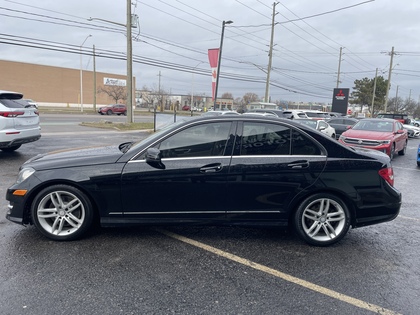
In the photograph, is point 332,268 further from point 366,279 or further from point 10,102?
point 10,102

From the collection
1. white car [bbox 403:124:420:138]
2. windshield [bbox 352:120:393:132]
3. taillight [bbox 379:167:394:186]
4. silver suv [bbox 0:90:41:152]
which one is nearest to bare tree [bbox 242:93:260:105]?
white car [bbox 403:124:420:138]

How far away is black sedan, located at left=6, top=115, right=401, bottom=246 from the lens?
3.71 meters

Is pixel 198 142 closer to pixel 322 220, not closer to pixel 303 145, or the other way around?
pixel 303 145

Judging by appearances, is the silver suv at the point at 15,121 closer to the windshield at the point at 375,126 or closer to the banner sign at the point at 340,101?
the windshield at the point at 375,126

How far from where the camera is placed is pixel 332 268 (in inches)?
136

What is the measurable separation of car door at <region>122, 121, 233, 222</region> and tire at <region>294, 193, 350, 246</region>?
3.27ft

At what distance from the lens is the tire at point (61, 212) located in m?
3.71

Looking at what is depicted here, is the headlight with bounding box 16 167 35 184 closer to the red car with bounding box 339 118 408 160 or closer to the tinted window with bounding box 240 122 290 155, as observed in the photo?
the tinted window with bounding box 240 122 290 155

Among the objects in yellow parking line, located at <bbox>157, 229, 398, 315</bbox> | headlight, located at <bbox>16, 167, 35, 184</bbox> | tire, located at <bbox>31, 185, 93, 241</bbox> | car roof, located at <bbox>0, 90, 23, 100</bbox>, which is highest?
car roof, located at <bbox>0, 90, 23, 100</bbox>

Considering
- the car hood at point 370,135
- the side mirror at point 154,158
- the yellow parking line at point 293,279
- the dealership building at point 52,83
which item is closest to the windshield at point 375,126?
the car hood at point 370,135

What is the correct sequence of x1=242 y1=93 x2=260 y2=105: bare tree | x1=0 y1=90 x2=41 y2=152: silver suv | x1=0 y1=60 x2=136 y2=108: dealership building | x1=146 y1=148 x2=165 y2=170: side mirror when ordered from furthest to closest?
x1=242 y1=93 x2=260 y2=105: bare tree, x1=0 y1=60 x2=136 y2=108: dealership building, x1=0 y1=90 x2=41 y2=152: silver suv, x1=146 y1=148 x2=165 y2=170: side mirror

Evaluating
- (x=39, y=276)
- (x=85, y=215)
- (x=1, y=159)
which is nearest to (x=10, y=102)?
(x=1, y=159)

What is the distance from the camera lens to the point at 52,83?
6450 cm

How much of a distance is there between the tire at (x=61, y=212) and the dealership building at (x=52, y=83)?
→ 2267 inches
